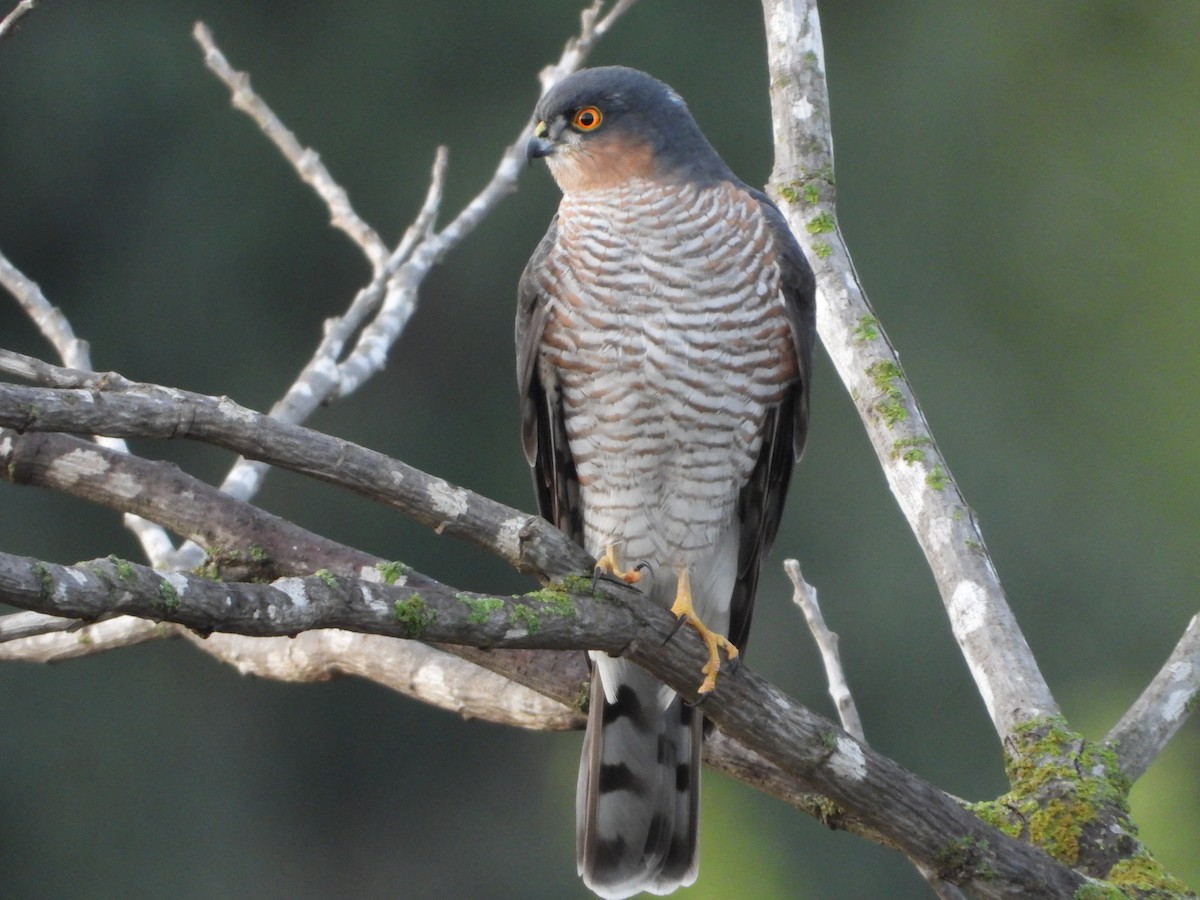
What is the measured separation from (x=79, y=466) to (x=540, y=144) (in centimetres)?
118

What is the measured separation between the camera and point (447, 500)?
2080mm

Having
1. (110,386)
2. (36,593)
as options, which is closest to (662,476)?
(110,386)

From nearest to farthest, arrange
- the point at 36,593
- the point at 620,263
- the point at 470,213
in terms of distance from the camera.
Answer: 1. the point at 36,593
2. the point at 620,263
3. the point at 470,213

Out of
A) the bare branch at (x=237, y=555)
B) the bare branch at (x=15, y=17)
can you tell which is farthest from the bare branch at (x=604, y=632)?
the bare branch at (x=15, y=17)

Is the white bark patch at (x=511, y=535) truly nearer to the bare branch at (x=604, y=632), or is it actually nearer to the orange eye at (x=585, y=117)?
the bare branch at (x=604, y=632)

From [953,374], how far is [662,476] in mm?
8078

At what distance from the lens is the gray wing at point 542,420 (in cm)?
312

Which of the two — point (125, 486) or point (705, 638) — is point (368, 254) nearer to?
point (125, 486)

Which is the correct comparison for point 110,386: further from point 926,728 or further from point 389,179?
point 926,728

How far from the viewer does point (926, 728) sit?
10523 mm

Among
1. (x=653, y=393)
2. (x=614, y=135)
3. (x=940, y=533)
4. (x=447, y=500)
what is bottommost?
(x=447, y=500)

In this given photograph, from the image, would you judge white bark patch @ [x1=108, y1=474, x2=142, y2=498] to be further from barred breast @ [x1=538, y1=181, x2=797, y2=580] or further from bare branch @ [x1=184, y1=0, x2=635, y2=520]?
barred breast @ [x1=538, y1=181, x2=797, y2=580]

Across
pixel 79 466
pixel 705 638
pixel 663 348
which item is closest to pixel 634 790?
pixel 705 638

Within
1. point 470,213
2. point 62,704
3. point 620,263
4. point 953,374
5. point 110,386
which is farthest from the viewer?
point 953,374
